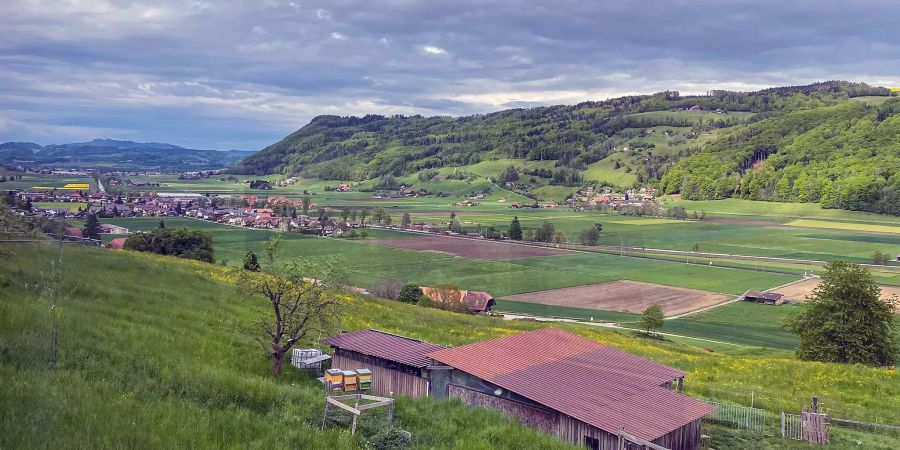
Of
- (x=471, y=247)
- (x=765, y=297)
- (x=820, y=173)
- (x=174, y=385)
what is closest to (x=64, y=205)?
(x=174, y=385)

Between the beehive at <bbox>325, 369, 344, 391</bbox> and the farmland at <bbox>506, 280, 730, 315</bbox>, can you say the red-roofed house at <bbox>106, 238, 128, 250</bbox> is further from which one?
the beehive at <bbox>325, 369, 344, 391</bbox>

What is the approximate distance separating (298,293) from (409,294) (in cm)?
4252

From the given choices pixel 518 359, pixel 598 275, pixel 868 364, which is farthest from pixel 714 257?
A: pixel 518 359

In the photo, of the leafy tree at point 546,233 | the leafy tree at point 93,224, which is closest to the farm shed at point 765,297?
the leafy tree at point 546,233

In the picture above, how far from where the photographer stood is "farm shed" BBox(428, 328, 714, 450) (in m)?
16.0

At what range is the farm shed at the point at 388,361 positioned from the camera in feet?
64.5

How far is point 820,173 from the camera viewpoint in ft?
535

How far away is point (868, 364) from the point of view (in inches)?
1414

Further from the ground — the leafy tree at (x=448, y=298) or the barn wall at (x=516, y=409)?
the barn wall at (x=516, y=409)

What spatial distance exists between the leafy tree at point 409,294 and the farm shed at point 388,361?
40313 mm

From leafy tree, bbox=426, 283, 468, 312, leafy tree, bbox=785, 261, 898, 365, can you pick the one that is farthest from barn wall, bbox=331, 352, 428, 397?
leafy tree, bbox=426, 283, 468, 312

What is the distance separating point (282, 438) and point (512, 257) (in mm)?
78730

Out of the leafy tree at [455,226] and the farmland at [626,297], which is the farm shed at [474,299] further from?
the leafy tree at [455,226]

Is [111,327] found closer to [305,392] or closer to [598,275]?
[305,392]
